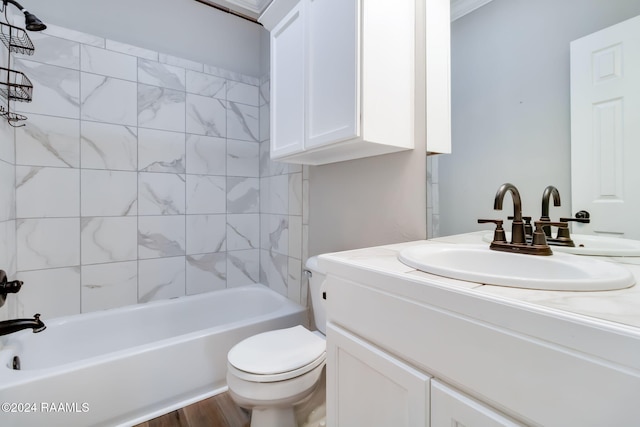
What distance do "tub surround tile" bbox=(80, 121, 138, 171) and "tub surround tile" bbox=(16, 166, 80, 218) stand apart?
5.2 inches

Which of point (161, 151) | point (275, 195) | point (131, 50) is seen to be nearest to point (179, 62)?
point (131, 50)

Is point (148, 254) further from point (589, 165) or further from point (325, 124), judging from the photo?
point (589, 165)

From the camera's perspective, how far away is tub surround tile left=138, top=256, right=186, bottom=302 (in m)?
2.04

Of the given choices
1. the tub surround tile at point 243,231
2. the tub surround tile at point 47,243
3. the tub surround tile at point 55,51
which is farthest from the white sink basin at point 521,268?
the tub surround tile at point 55,51

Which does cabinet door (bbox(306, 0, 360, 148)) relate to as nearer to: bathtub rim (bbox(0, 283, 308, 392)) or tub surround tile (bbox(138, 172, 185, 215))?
bathtub rim (bbox(0, 283, 308, 392))

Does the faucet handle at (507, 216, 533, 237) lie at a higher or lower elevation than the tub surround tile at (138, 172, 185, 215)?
lower

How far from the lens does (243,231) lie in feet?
8.09

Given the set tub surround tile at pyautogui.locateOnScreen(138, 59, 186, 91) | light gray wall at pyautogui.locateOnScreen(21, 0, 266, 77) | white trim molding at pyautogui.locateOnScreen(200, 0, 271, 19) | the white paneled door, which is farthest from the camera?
white trim molding at pyautogui.locateOnScreen(200, 0, 271, 19)

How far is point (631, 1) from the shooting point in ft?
2.46

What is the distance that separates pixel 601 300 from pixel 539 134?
0.62 m

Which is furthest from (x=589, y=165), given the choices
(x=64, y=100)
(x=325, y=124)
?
(x=64, y=100)

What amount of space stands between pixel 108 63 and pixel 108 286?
58.1 inches

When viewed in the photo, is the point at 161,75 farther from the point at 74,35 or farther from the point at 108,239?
the point at 108,239

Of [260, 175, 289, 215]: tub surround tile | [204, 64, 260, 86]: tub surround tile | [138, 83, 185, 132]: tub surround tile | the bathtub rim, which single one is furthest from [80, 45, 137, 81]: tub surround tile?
the bathtub rim
